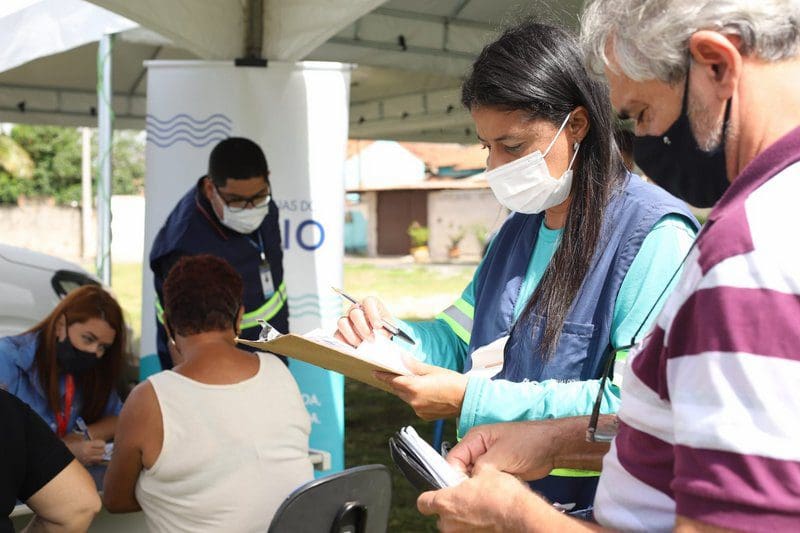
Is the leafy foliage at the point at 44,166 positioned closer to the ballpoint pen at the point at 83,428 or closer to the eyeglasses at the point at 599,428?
the ballpoint pen at the point at 83,428

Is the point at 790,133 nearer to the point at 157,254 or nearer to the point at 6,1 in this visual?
the point at 157,254

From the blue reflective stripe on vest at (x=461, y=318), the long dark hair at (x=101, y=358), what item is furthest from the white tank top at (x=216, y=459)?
the long dark hair at (x=101, y=358)

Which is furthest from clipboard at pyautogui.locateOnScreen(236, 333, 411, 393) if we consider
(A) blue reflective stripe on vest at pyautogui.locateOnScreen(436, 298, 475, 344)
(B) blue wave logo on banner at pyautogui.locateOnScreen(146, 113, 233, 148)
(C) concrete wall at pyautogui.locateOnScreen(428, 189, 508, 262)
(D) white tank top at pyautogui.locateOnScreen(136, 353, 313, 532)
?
(C) concrete wall at pyautogui.locateOnScreen(428, 189, 508, 262)

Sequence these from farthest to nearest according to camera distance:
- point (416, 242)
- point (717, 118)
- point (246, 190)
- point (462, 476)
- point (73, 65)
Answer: point (416, 242) → point (73, 65) → point (246, 190) → point (462, 476) → point (717, 118)

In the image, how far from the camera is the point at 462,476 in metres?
1.18

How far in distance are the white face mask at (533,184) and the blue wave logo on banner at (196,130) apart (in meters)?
2.78

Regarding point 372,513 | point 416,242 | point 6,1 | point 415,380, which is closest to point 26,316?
point 6,1

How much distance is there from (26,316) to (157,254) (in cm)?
72

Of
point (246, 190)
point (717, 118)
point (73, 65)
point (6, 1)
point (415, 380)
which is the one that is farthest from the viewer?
point (73, 65)

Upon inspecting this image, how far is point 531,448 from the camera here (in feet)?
4.34

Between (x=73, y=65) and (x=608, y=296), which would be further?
(x=73, y=65)

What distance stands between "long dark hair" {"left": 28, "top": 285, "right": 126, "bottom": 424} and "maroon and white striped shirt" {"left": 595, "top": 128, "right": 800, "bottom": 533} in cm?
284

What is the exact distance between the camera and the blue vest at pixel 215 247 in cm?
407

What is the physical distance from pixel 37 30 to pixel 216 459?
11.6 ft
